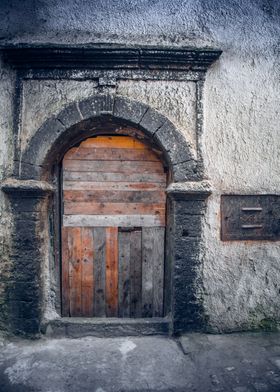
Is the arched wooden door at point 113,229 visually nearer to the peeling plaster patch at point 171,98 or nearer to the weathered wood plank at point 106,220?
the weathered wood plank at point 106,220

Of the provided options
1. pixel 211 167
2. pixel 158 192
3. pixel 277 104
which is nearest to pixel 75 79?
pixel 158 192

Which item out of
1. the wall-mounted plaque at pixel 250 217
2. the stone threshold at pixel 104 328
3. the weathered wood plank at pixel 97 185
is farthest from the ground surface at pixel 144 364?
the weathered wood plank at pixel 97 185

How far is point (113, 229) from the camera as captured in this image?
3.47 metres

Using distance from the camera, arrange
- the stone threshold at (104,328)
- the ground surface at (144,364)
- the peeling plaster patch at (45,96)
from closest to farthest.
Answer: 1. the ground surface at (144,364)
2. the peeling plaster patch at (45,96)
3. the stone threshold at (104,328)

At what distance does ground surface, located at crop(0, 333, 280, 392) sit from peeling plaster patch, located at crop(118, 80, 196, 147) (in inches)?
86.8

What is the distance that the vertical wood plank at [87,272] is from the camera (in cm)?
347

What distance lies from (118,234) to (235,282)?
1.45 meters

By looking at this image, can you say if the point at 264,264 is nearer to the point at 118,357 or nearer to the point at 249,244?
the point at 249,244

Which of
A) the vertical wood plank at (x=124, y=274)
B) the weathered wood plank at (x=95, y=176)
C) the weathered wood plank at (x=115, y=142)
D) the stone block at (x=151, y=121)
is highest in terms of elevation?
the stone block at (x=151, y=121)

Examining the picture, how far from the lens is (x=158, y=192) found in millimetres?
3500

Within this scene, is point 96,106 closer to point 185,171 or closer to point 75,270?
point 185,171

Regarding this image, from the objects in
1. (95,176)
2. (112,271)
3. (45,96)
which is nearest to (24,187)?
(95,176)

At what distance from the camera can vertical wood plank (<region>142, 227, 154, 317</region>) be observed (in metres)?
3.50

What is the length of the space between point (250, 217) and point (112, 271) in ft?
5.68
